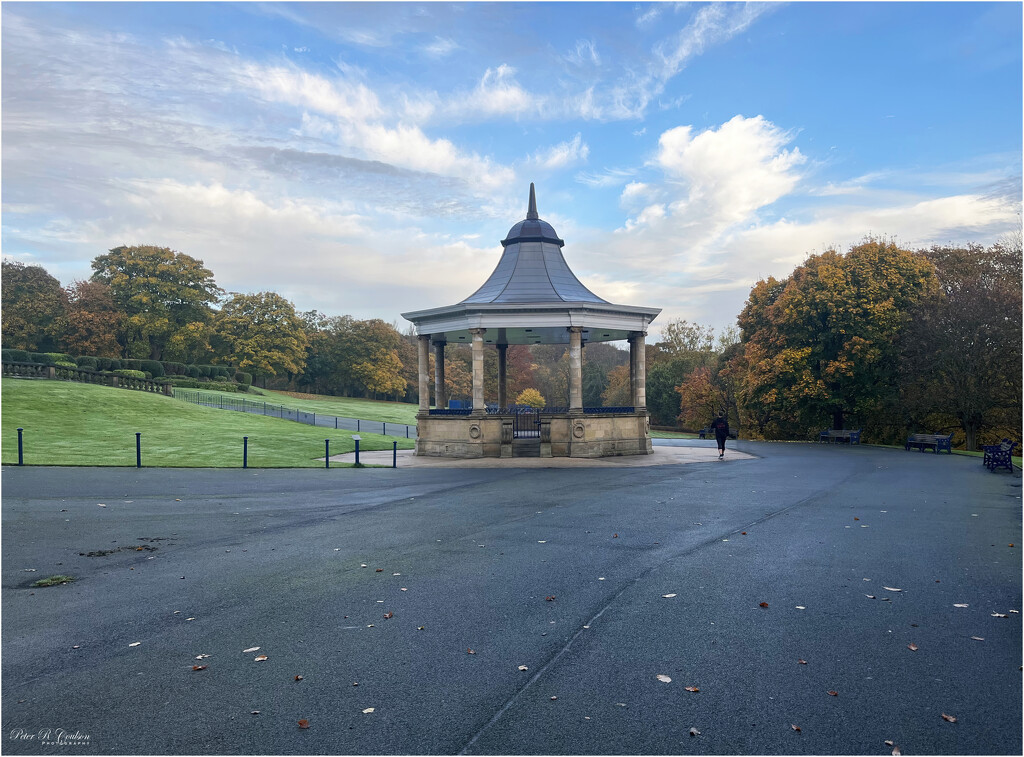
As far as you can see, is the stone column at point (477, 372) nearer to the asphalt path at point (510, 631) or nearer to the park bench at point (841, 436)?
the asphalt path at point (510, 631)

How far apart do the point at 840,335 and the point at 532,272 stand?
2128 cm

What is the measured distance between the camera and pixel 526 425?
28.7 metres

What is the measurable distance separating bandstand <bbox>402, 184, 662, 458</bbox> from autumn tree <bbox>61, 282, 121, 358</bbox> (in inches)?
1960

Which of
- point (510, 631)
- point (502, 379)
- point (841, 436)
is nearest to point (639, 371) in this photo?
point (502, 379)

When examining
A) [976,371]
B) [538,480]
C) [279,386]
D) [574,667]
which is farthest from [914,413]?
[279,386]

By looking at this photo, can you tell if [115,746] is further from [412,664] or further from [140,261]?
[140,261]

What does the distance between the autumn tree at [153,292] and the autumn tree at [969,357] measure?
6929 centimetres

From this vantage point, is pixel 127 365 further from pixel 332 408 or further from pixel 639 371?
pixel 639 371

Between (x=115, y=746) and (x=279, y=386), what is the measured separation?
85265 millimetres

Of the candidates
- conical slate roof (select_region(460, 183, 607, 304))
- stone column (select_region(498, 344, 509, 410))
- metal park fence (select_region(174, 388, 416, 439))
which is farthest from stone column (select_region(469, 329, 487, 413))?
metal park fence (select_region(174, 388, 416, 439))

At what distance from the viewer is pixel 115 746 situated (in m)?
3.88

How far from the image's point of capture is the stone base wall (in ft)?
82.5

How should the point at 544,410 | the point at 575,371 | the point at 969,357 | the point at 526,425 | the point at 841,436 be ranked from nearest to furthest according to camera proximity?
1. the point at 575,371
2. the point at 544,410
3. the point at 526,425
4. the point at 969,357
5. the point at 841,436

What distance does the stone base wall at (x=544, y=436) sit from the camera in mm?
25156
